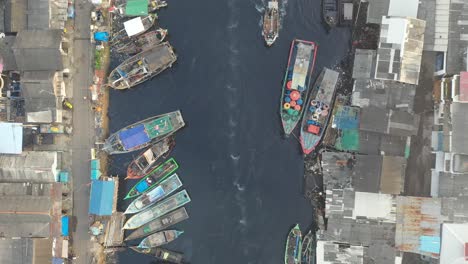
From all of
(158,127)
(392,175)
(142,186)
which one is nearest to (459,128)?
(392,175)

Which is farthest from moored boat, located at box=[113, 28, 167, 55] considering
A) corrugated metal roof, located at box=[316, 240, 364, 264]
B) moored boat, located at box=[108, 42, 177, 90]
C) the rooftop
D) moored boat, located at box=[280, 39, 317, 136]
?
corrugated metal roof, located at box=[316, 240, 364, 264]

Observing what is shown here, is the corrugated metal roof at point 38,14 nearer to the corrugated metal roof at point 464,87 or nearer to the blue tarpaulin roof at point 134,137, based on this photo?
the blue tarpaulin roof at point 134,137

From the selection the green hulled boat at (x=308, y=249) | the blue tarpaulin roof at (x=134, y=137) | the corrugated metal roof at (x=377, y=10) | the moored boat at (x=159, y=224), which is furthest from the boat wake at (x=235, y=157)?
the corrugated metal roof at (x=377, y=10)

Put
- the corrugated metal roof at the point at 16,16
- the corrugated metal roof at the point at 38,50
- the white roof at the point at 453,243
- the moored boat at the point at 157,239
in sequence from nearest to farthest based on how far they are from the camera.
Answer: the white roof at the point at 453,243 → the corrugated metal roof at the point at 38,50 → the corrugated metal roof at the point at 16,16 → the moored boat at the point at 157,239

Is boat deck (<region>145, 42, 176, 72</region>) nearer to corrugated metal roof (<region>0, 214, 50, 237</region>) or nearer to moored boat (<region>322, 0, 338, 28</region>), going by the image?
moored boat (<region>322, 0, 338, 28</region>)

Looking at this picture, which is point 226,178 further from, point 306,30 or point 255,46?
point 306,30
